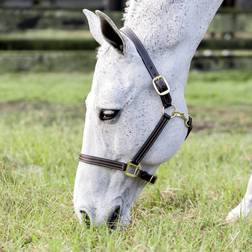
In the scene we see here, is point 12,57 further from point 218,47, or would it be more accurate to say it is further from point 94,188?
point 94,188

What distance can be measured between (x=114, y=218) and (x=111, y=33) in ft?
2.51

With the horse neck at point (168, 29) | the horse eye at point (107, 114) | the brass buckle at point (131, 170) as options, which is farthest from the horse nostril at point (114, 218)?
the horse neck at point (168, 29)

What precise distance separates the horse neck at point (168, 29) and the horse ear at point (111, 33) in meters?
0.14

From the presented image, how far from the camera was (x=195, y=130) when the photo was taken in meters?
6.68

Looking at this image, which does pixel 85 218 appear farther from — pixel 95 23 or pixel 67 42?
pixel 67 42

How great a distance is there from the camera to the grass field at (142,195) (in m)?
2.86

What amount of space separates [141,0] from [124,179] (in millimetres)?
786

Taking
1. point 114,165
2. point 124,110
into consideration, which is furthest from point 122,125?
point 114,165

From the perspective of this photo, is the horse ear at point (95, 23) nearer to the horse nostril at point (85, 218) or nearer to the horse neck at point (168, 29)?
the horse neck at point (168, 29)

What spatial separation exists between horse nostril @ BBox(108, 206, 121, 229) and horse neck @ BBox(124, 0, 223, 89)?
61 centimetres

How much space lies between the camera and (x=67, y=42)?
10992 mm

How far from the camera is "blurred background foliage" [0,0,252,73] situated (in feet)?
35.9

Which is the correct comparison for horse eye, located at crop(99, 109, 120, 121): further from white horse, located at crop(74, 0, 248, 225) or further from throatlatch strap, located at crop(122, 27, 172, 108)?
throatlatch strap, located at crop(122, 27, 172, 108)

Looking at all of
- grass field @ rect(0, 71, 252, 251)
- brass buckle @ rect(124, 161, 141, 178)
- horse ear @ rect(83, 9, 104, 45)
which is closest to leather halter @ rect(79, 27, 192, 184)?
brass buckle @ rect(124, 161, 141, 178)
